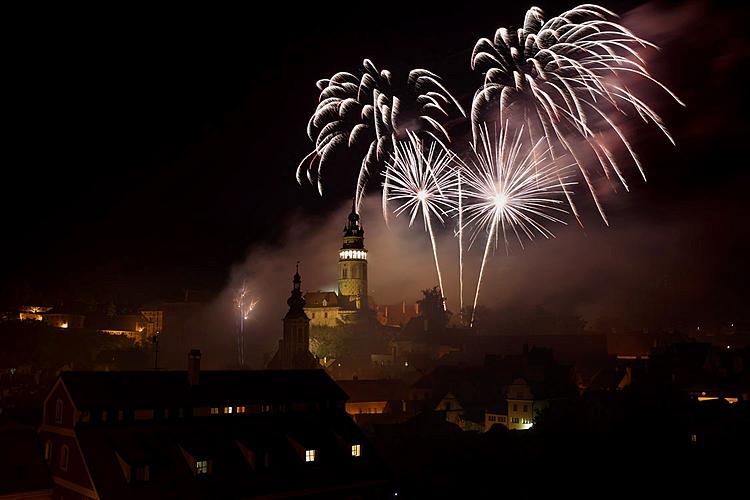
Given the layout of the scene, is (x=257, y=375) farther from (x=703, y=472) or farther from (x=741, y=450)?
(x=741, y=450)

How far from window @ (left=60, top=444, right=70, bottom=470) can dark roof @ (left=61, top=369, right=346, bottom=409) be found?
96.2 inches

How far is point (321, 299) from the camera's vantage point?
150875mm

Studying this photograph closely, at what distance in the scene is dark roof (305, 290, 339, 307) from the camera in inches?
5906

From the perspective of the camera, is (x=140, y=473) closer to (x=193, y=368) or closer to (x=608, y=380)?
(x=193, y=368)

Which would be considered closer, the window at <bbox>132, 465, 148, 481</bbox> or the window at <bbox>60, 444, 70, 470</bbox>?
the window at <bbox>132, 465, 148, 481</bbox>

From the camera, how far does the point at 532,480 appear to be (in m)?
47.5

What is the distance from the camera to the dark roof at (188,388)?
3688 cm

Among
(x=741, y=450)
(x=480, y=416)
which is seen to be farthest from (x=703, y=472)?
(x=480, y=416)

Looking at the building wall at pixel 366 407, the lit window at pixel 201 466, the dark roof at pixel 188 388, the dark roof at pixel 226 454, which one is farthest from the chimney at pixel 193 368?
the building wall at pixel 366 407

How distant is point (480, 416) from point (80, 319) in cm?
7859

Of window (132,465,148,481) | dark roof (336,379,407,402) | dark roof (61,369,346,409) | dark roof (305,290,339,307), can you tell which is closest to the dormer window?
window (132,465,148,481)

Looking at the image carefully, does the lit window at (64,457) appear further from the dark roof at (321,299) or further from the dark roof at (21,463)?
the dark roof at (321,299)

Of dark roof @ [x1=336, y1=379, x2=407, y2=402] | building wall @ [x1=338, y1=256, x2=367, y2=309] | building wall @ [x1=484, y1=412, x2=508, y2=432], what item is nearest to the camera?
building wall @ [x1=484, y1=412, x2=508, y2=432]

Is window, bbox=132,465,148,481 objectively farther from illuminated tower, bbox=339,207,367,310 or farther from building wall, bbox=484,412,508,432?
illuminated tower, bbox=339,207,367,310
